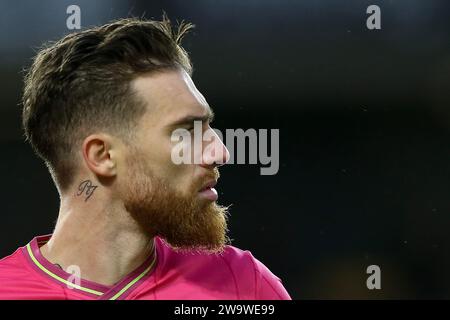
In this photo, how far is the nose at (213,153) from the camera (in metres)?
2.31

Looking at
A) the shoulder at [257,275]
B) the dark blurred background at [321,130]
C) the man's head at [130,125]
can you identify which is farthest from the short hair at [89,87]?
the dark blurred background at [321,130]

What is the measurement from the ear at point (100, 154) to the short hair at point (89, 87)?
0.09ft

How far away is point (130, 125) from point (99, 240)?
1.17 ft

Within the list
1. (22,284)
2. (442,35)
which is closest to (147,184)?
(22,284)

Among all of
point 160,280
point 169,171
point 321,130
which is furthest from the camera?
point 321,130

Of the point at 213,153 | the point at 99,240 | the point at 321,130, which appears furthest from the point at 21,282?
the point at 321,130

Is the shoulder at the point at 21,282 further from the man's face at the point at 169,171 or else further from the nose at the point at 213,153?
the nose at the point at 213,153

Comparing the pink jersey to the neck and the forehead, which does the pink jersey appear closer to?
the neck

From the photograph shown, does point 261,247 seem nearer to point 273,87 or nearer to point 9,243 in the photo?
point 273,87

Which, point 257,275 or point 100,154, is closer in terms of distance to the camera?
point 100,154

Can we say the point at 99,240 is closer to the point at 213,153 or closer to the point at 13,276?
the point at 13,276

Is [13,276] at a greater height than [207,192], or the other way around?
[207,192]

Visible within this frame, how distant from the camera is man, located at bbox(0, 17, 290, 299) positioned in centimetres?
231

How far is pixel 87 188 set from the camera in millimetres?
2369
